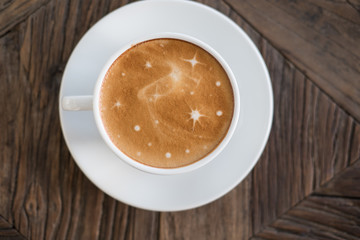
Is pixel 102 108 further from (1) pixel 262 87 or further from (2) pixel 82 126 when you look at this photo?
(1) pixel 262 87

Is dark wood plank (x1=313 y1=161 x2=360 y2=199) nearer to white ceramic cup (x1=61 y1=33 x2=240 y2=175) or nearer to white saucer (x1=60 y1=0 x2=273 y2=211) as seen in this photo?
white saucer (x1=60 y1=0 x2=273 y2=211)

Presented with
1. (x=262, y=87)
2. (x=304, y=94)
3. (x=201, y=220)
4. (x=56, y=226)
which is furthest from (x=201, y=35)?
(x=56, y=226)

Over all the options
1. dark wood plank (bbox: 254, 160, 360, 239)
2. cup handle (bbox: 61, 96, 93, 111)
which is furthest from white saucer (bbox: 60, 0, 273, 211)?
dark wood plank (bbox: 254, 160, 360, 239)

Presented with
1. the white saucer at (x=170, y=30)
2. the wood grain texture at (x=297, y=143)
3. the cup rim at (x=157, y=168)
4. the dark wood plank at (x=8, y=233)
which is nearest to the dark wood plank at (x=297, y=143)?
the wood grain texture at (x=297, y=143)

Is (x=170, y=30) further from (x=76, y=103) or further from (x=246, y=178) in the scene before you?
(x=246, y=178)

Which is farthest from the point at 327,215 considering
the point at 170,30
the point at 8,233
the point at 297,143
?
the point at 8,233

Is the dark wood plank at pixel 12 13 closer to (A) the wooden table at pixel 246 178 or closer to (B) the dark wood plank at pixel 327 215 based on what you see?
(A) the wooden table at pixel 246 178

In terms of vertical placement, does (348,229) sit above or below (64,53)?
below
